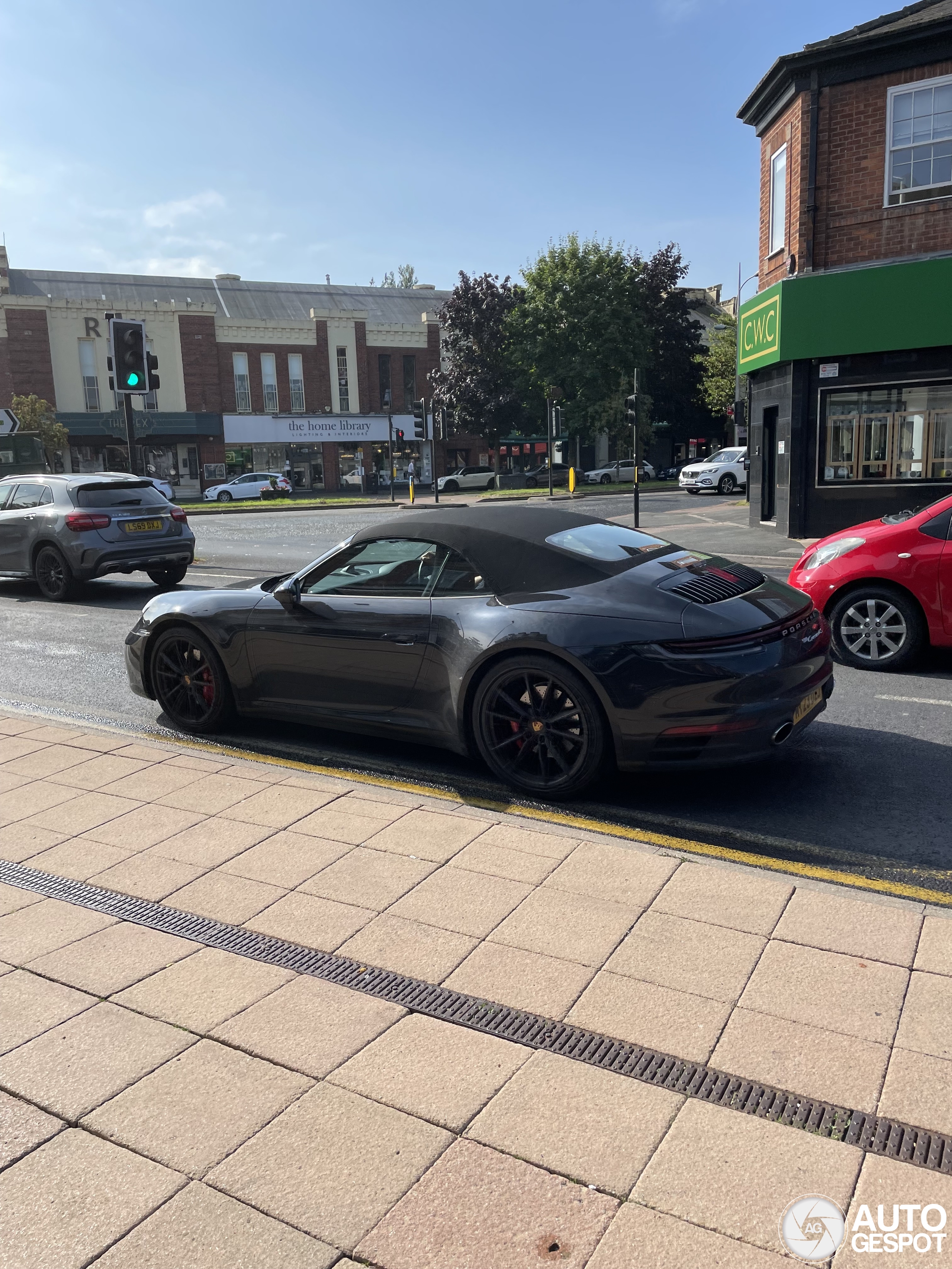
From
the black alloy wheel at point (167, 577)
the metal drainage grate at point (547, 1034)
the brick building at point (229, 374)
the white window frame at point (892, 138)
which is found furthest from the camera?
the brick building at point (229, 374)

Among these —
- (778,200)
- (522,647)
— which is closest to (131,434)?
(778,200)

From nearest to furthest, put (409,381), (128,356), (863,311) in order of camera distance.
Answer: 1. (128,356)
2. (863,311)
3. (409,381)

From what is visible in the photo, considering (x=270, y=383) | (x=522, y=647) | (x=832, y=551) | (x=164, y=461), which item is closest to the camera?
(x=522, y=647)

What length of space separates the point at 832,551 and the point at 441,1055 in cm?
595

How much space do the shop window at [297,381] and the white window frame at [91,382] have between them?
9985 millimetres

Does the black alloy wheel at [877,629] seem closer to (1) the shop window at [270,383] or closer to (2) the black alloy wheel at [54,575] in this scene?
(2) the black alloy wheel at [54,575]

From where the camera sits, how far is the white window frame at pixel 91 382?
167ft

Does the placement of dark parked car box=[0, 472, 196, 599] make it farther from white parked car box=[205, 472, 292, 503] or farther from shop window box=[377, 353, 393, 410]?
shop window box=[377, 353, 393, 410]

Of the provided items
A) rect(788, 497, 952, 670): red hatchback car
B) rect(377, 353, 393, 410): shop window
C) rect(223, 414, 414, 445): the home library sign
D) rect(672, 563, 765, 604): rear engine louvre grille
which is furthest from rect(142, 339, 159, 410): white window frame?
rect(672, 563, 765, 604): rear engine louvre grille

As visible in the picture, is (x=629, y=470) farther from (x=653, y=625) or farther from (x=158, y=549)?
(x=653, y=625)

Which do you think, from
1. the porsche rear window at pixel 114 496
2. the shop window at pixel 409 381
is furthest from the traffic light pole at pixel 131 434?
the shop window at pixel 409 381

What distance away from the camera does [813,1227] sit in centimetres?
210

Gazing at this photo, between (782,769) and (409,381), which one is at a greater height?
(409,381)

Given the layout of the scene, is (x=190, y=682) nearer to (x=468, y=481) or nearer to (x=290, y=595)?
(x=290, y=595)
